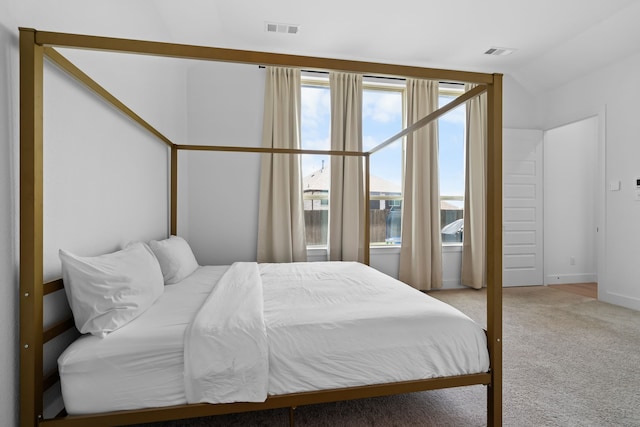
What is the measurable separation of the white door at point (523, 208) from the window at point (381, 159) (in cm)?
64

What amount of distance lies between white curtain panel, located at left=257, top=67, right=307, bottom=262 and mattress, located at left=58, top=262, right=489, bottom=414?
1.83m

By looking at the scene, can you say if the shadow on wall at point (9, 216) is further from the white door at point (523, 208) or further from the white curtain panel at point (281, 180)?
the white door at point (523, 208)

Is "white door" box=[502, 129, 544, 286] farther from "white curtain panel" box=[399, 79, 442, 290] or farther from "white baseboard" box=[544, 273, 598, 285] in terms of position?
"white curtain panel" box=[399, 79, 442, 290]

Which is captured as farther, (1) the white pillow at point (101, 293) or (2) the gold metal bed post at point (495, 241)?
(2) the gold metal bed post at point (495, 241)

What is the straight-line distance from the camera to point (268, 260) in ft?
11.8

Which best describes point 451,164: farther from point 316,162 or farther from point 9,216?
point 9,216

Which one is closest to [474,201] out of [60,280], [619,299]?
[619,299]

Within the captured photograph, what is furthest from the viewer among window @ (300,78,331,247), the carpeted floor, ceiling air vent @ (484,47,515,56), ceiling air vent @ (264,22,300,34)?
window @ (300,78,331,247)

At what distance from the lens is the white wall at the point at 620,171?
3.31 metres

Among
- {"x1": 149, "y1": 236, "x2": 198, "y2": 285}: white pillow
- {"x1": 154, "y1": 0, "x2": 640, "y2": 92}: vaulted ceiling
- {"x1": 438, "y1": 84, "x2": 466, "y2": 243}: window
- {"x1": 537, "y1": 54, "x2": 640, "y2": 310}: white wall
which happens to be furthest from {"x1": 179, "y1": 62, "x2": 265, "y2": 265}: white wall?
{"x1": 537, "y1": 54, "x2": 640, "y2": 310}: white wall

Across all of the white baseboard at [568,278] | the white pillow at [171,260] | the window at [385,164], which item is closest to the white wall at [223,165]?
the white pillow at [171,260]

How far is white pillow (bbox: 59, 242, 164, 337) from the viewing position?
1.25m

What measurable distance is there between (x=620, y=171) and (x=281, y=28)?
3946 millimetres

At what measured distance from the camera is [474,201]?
407 centimetres
